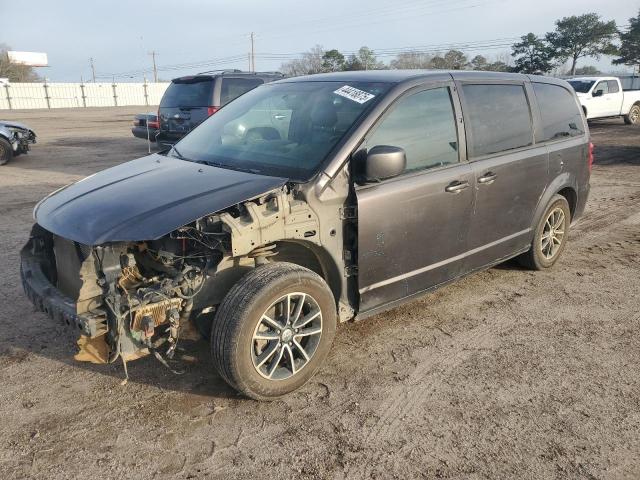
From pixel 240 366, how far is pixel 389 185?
1519mm

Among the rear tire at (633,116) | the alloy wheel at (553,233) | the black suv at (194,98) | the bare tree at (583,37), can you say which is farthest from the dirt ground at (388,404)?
the bare tree at (583,37)

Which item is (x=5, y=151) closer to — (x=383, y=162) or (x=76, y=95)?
(x=383, y=162)

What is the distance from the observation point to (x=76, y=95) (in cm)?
4881

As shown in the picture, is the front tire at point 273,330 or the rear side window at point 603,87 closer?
the front tire at point 273,330

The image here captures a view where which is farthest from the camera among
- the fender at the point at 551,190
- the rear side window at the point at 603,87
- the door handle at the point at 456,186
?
the rear side window at the point at 603,87

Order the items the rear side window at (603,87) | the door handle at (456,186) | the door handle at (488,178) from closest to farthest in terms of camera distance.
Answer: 1. the door handle at (456,186)
2. the door handle at (488,178)
3. the rear side window at (603,87)

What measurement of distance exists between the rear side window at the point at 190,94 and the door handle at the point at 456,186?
756 centimetres

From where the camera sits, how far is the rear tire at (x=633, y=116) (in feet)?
67.4

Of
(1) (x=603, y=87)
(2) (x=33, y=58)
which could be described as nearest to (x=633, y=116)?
(1) (x=603, y=87)

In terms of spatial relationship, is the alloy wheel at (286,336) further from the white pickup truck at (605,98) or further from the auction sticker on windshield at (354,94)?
the white pickup truck at (605,98)

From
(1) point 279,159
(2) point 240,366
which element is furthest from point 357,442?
(1) point 279,159

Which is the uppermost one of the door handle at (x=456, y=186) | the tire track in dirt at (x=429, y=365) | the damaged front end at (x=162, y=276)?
the door handle at (x=456, y=186)

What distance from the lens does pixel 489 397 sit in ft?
10.7

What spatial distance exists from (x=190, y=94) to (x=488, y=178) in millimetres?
8049
